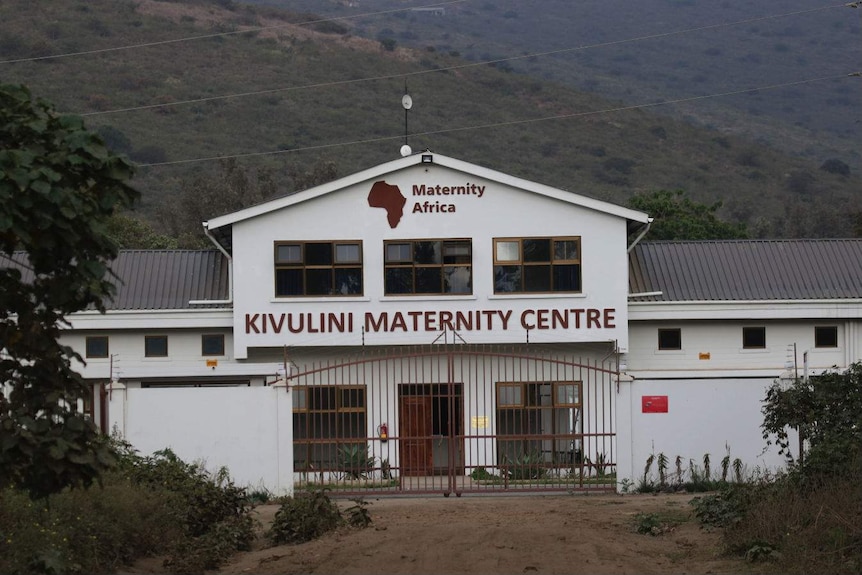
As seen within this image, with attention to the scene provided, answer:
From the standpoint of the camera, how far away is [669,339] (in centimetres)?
3234

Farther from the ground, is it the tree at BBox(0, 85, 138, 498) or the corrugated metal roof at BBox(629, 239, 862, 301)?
the corrugated metal roof at BBox(629, 239, 862, 301)

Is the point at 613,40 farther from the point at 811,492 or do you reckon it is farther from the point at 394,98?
the point at 811,492

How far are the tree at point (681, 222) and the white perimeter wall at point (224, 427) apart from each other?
31810 millimetres

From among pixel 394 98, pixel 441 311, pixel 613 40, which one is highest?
pixel 613 40

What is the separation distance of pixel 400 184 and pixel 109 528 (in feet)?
55.8

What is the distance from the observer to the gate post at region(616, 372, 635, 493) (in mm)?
24031

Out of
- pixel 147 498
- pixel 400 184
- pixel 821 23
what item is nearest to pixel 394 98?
pixel 400 184

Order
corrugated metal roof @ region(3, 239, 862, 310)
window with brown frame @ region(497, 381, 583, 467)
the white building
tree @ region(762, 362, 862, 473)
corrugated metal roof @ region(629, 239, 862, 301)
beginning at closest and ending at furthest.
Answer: tree @ region(762, 362, 862, 473), window with brown frame @ region(497, 381, 583, 467), the white building, corrugated metal roof @ region(3, 239, 862, 310), corrugated metal roof @ region(629, 239, 862, 301)

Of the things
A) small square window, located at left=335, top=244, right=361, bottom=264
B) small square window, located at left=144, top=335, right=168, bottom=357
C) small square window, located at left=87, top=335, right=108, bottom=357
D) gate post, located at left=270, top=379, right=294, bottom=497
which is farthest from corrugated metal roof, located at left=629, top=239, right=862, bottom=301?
small square window, located at left=87, top=335, right=108, bottom=357

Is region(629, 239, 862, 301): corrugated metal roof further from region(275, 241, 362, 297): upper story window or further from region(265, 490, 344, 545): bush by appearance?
region(265, 490, 344, 545): bush

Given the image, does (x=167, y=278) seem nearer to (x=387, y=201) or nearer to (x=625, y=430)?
(x=387, y=201)

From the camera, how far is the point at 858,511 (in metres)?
14.6

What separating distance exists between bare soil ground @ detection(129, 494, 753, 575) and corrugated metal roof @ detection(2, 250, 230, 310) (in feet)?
39.6

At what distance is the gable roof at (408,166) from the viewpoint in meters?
30.8
